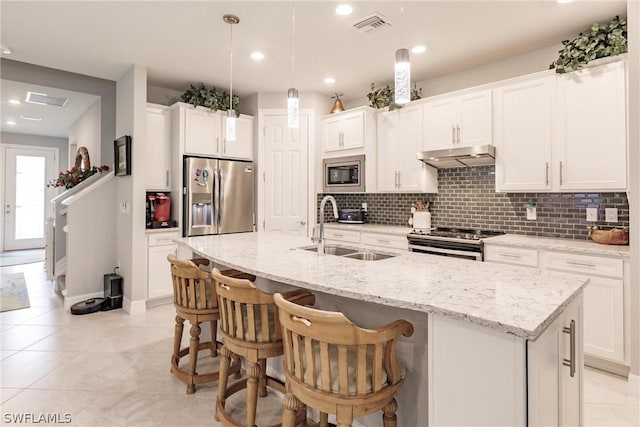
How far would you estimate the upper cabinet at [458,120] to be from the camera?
348 cm

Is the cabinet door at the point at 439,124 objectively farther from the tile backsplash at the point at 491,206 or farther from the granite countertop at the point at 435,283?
the granite countertop at the point at 435,283

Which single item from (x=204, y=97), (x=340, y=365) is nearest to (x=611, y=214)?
(x=340, y=365)

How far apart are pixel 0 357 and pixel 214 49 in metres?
3.25

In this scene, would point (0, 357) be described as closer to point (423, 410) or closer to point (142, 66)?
point (142, 66)

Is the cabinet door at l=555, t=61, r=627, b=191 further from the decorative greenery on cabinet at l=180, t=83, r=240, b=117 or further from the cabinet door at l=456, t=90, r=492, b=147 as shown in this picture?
the decorative greenery on cabinet at l=180, t=83, r=240, b=117

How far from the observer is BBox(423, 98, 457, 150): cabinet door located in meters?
3.72

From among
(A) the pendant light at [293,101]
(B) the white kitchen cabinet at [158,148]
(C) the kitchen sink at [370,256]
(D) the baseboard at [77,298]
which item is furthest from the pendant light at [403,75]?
(D) the baseboard at [77,298]

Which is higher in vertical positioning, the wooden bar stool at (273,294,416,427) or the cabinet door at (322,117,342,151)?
the cabinet door at (322,117,342,151)

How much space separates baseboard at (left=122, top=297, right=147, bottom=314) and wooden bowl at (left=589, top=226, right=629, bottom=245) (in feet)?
14.7

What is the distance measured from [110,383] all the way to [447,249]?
2943mm

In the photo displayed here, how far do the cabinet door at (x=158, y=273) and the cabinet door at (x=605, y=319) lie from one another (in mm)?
3923
